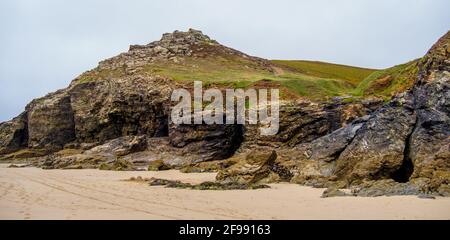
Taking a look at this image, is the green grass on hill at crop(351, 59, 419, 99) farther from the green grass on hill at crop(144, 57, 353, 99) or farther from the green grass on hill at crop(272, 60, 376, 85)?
the green grass on hill at crop(272, 60, 376, 85)

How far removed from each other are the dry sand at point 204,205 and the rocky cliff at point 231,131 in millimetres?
2049

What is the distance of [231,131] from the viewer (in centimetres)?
3156

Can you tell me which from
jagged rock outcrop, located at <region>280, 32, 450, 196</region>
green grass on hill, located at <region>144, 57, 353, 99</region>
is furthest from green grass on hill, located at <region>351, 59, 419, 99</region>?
jagged rock outcrop, located at <region>280, 32, 450, 196</region>

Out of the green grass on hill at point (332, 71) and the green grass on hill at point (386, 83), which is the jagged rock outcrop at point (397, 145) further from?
the green grass on hill at point (332, 71)

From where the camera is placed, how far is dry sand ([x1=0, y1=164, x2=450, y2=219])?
9.62m

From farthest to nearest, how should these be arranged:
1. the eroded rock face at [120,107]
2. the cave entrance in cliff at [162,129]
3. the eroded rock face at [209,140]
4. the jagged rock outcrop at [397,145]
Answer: the eroded rock face at [120,107] < the cave entrance in cliff at [162,129] < the eroded rock face at [209,140] < the jagged rock outcrop at [397,145]

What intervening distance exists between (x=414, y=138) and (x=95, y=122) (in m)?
33.0

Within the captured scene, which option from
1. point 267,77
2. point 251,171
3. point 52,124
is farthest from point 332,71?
point 251,171

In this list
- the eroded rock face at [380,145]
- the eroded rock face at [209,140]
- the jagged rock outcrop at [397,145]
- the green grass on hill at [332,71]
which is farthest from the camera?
the green grass on hill at [332,71]

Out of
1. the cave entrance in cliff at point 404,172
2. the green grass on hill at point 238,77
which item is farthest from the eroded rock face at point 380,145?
the green grass on hill at point 238,77

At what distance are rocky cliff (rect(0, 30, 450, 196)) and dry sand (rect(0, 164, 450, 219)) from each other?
2.05 metres

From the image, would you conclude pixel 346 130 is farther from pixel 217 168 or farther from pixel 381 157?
pixel 217 168

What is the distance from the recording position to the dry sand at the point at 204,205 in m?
9.62
